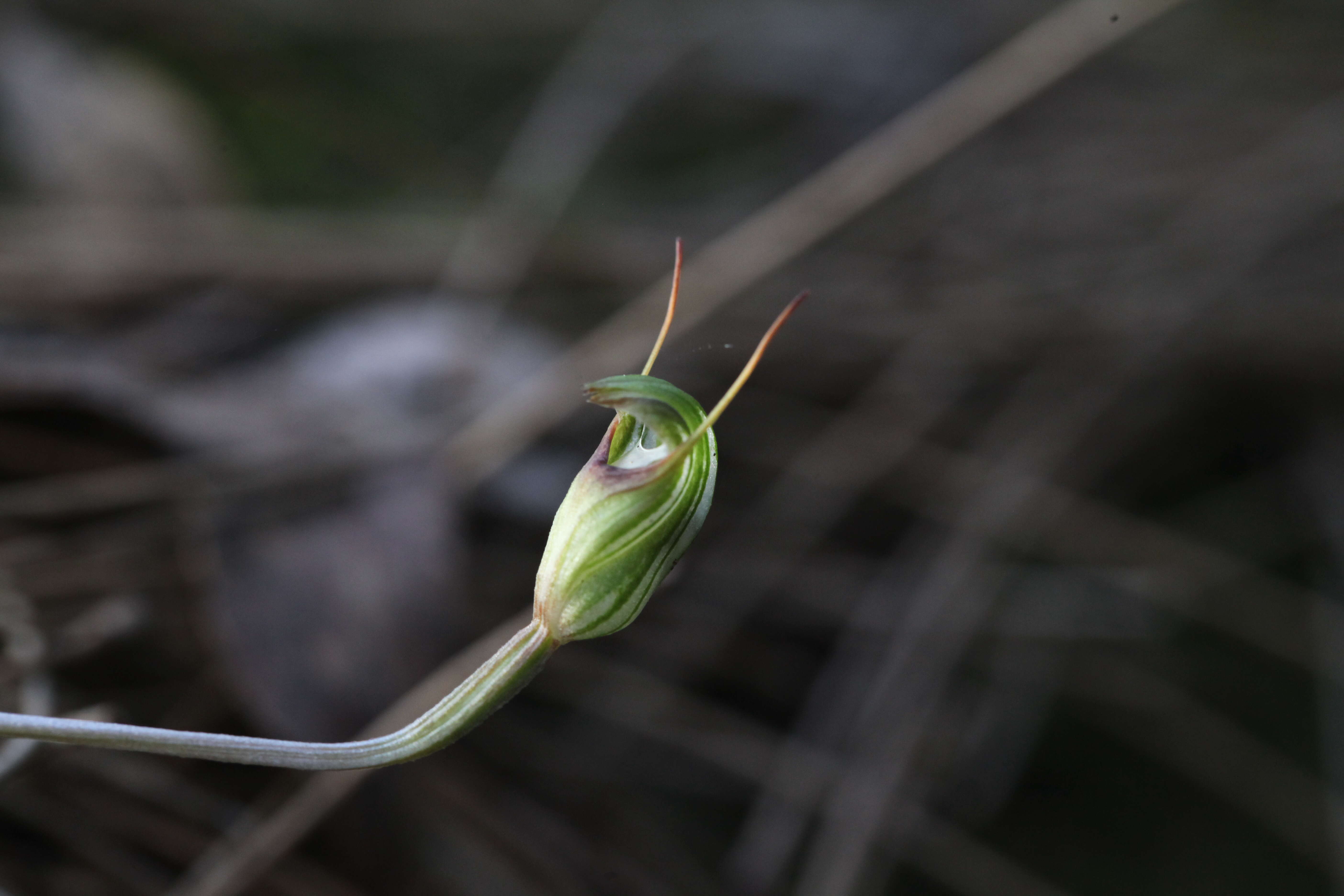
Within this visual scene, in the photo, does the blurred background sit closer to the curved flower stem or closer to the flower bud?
the curved flower stem

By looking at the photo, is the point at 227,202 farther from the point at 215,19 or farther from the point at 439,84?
the point at 439,84

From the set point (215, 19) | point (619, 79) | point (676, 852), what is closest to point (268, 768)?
point (676, 852)

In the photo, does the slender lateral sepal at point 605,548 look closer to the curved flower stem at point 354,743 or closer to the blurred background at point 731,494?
the curved flower stem at point 354,743

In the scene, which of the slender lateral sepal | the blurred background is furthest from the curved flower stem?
the blurred background

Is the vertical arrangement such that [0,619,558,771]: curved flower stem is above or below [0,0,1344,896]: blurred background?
above

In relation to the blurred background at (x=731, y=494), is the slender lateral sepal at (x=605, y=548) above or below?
above

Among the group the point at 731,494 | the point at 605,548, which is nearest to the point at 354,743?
the point at 605,548

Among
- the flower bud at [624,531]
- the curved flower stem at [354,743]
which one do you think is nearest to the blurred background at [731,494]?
the curved flower stem at [354,743]

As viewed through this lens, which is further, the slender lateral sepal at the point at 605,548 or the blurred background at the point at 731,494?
the blurred background at the point at 731,494
